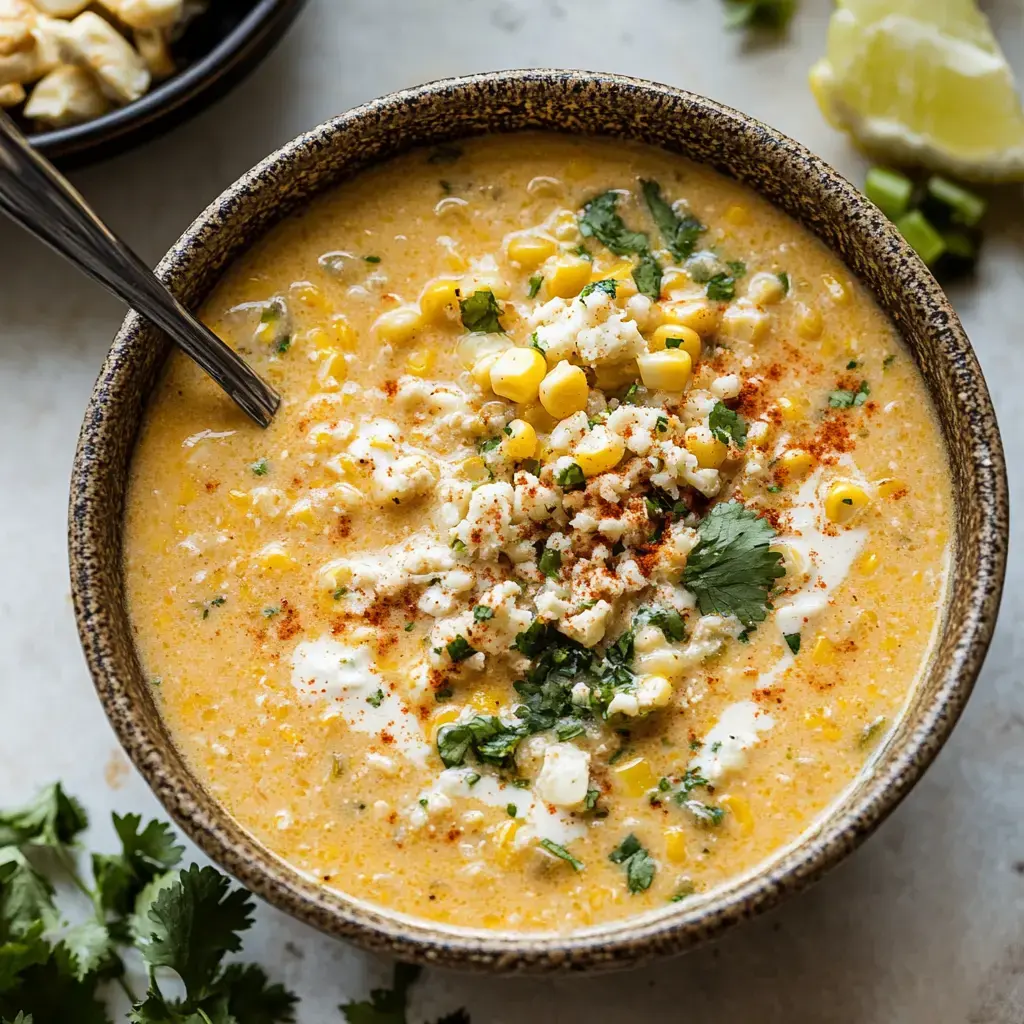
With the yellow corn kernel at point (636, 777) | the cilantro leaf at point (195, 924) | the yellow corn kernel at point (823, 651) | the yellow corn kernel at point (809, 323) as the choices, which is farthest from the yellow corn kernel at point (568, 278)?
the cilantro leaf at point (195, 924)

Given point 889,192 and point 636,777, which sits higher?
point 889,192

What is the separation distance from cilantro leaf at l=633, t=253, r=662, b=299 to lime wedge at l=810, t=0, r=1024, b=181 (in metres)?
0.86

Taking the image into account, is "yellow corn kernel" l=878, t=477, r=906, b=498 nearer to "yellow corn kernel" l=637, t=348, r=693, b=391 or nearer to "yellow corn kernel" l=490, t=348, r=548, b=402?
"yellow corn kernel" l=637, t=348, r=693, b=391

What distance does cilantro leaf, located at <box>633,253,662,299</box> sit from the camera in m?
2.94

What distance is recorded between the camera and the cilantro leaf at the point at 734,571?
271 cm

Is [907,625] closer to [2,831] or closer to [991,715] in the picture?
[991,715]

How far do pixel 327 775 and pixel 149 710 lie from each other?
0.39 metres

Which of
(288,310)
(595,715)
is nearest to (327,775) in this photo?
(595,715)

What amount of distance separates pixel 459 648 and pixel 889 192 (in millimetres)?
1704

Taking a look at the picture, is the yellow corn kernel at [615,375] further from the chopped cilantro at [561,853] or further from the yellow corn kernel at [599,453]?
the chopped cilantro at [561,853]

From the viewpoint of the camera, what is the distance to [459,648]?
2.68 meters

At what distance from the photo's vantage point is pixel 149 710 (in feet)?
9.02

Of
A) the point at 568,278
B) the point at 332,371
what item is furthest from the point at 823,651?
the point at 332,371

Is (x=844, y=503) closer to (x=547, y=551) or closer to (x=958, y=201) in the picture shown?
(x=547, y=551)
